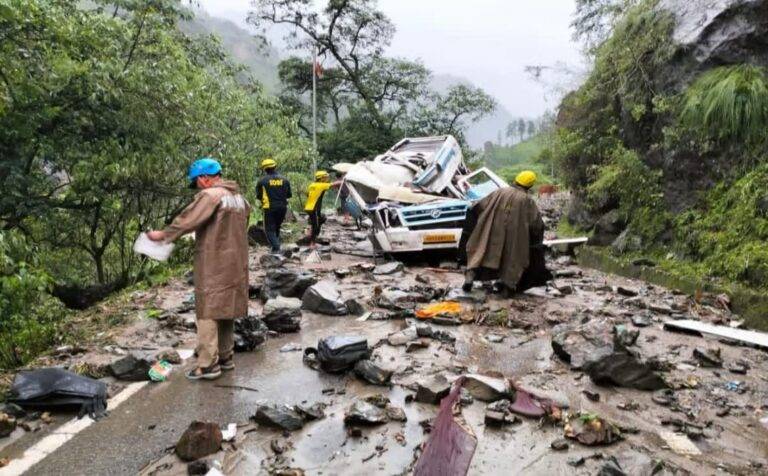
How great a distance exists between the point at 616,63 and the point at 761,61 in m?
3.03

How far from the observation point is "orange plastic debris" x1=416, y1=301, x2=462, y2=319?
21.0 ft

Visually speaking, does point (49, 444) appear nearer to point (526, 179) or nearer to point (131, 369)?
point (131, 369)

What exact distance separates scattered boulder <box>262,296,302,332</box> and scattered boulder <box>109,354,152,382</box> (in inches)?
59.6

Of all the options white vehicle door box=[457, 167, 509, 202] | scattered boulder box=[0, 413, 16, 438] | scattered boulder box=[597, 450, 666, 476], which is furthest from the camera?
white vehicle door box=[457, 167, 509, 202]

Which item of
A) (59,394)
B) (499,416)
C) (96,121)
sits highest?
(96,121)

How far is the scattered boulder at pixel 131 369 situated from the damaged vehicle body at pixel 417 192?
583 cm

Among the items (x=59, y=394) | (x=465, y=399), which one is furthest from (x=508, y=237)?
(x=59, y=394)

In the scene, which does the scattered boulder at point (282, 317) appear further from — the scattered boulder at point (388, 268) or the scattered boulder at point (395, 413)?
the scattered boulder at point (388, 268)

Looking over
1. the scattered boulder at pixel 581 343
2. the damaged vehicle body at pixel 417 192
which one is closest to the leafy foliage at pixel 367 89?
the damaged vehicle body at pixel 417 192

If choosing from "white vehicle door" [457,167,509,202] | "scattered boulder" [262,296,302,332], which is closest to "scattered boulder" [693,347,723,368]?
"scattered boulder" [262,296,302,332]

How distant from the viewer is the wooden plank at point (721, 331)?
18.5 feet

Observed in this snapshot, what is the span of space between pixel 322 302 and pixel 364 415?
3.17 metres

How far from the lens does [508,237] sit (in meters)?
7.19

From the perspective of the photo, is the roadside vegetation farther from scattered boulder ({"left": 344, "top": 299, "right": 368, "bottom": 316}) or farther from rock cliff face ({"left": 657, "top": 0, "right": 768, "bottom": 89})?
scattered boulder ({"left": 344, "top": 299, "right": 368, "bottom": 316})
